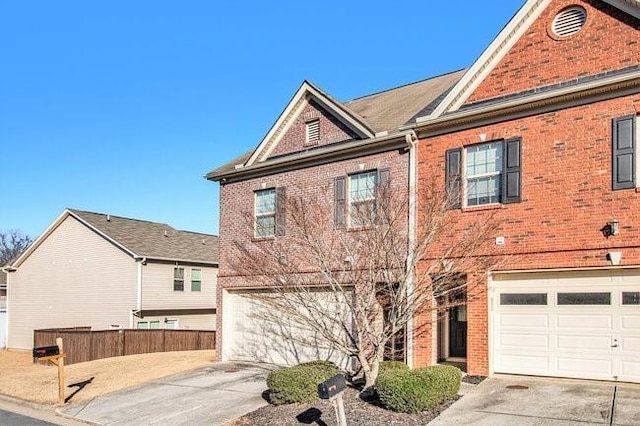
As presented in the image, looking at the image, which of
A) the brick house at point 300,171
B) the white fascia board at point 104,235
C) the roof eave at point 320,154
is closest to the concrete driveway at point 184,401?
the brick house at point 300,171

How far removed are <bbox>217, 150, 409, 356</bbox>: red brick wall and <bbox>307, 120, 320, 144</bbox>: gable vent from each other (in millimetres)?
979

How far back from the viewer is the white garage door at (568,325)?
11828 mm

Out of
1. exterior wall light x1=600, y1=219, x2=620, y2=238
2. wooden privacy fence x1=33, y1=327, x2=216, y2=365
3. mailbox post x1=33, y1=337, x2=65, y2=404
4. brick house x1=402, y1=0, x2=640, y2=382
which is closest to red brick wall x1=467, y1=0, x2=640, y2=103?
brick house x1=402, y1=0, x2=640, y2=382

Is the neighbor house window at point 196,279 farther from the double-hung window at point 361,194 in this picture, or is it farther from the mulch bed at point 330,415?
the mulch bed at point 330,415

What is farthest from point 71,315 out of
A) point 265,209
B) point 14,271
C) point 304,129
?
point 304,129

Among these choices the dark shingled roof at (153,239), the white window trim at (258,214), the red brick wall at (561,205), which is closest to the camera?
the red brick wall at (561,205)

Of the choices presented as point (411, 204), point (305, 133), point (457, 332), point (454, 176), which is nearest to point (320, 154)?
point (305, 133)

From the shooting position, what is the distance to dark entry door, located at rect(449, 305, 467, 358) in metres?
16.8

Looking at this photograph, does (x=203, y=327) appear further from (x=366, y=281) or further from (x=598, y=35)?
(x=598, y=35)

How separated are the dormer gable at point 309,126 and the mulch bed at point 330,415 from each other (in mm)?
7420

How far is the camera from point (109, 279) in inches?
1118

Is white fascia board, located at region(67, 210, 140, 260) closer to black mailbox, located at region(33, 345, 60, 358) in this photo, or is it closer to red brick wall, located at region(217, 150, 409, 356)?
red brick wall, located at region(217, 150, 409, 356)

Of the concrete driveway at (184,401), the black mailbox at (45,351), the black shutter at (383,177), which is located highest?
the black shutter at (383,177)

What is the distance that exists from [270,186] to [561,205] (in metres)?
9.03
